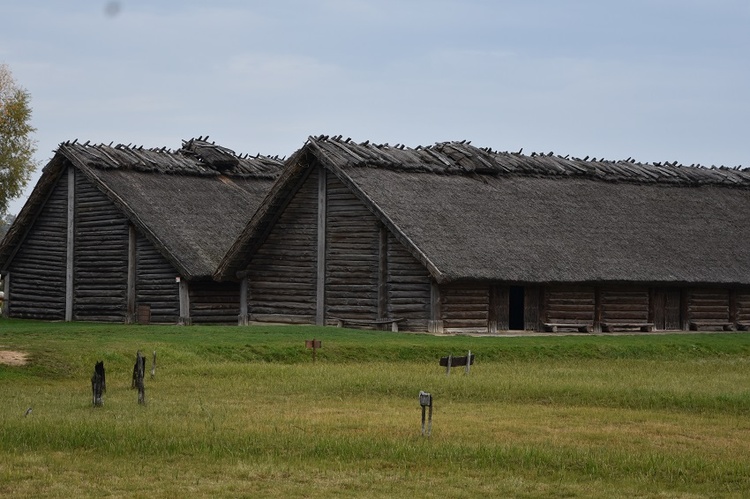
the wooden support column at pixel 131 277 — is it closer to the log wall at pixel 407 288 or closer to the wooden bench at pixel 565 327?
the log wall at pixel 407 288

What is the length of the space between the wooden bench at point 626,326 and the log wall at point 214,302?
43.9ft

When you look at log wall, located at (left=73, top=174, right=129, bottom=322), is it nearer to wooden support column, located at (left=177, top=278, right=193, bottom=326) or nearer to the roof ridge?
wooden support column, located at (left=177, top=278, right=193, bottom=326)

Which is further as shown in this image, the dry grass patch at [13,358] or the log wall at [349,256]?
the log wall at [349,256]

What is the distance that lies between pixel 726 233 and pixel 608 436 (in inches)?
1349

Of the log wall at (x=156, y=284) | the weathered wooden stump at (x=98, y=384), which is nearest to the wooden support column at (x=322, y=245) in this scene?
the log wall at (x=156, y=284)

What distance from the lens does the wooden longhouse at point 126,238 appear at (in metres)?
52.8

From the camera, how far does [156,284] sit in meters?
53.4

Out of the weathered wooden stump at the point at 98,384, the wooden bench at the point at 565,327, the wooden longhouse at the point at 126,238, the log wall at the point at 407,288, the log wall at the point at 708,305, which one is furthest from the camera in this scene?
the log wall at the point at 708,305

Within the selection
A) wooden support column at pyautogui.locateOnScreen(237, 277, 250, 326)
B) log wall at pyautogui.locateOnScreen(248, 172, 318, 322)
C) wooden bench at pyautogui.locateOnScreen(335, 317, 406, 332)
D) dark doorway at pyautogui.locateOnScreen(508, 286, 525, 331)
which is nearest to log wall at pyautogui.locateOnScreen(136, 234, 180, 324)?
wooden support column at pyautogui.locateOnScreen(237, 277, 250, 326)

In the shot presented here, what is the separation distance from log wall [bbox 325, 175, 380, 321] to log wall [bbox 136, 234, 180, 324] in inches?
242

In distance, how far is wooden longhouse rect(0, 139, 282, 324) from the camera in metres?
52.8

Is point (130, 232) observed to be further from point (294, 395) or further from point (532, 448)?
point (532, 448)

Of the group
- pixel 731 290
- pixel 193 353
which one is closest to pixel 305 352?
pixel 193 353

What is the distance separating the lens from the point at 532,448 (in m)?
21.2
